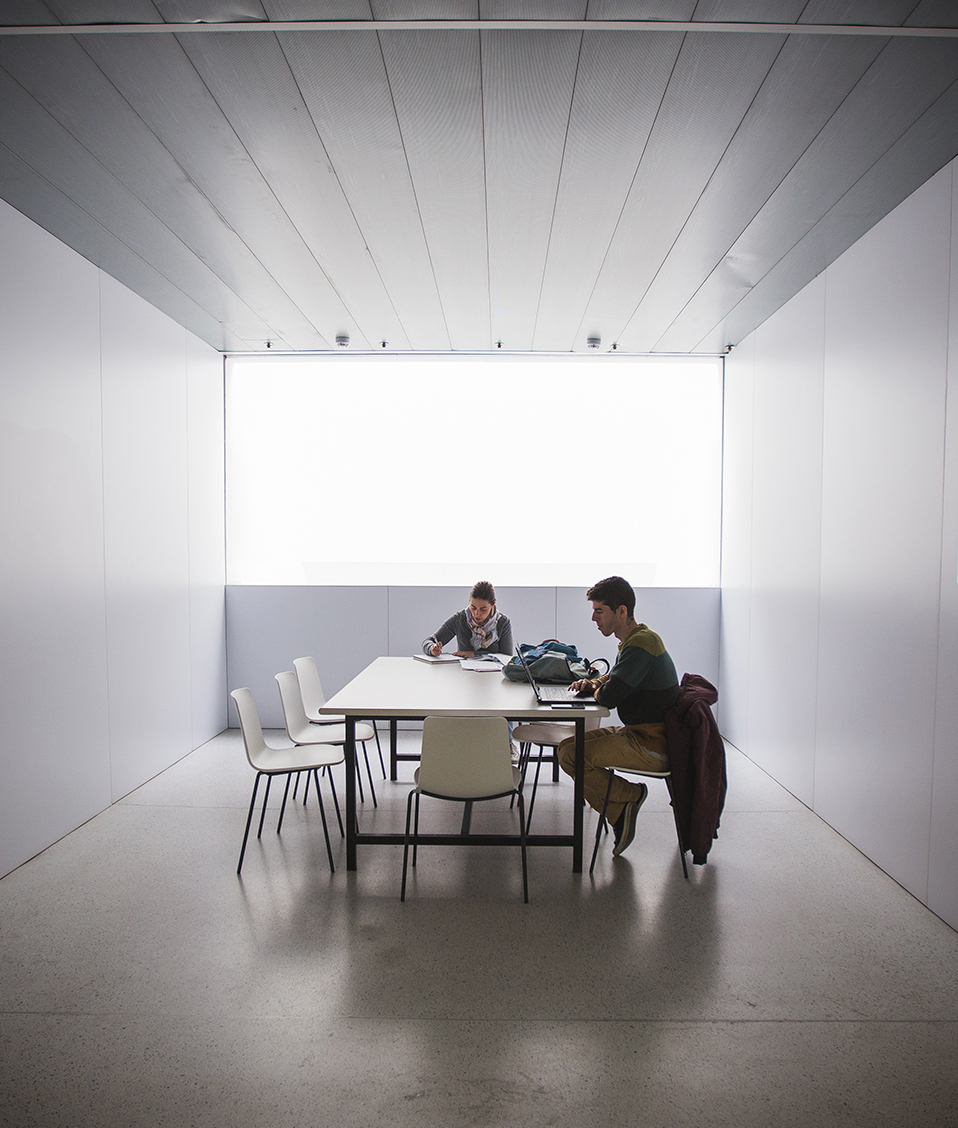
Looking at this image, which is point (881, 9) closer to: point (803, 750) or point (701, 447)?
point (803, 750)

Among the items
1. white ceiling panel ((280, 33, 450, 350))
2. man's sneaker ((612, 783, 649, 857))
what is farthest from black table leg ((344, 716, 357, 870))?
white ceiling panel ((280, 33, 450, 350))

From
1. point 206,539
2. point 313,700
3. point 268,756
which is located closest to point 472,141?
point 268,756

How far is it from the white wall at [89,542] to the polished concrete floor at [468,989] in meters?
0.64

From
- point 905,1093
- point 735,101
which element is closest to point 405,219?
point 735,101

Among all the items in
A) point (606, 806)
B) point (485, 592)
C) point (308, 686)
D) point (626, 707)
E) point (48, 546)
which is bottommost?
point (606, 806)

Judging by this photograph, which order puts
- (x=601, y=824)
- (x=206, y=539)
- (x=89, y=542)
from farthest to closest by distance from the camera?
(x=206, y=539) < (x=89, y=542) < (x=601, y=824)

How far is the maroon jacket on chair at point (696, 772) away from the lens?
341 centimetres

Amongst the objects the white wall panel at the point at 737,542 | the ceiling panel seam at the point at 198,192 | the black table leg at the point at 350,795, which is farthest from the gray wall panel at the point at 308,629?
the white wall panel at the point at 737,542

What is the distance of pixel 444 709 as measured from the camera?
341cm

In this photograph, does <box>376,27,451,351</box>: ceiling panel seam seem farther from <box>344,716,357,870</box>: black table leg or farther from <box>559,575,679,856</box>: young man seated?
<box>344,716,357,870</box>: black table leg

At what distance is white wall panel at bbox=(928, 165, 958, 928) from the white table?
1494 millimetres

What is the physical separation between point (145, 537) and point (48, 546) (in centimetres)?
114

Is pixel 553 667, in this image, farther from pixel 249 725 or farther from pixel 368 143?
pixel 368 143

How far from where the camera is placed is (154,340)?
5.18 m
